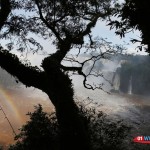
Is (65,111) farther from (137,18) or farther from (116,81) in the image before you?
(116,81)

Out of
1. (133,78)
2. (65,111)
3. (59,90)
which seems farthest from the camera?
(133,78)

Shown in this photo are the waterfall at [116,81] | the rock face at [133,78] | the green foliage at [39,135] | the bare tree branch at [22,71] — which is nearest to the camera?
the bare tree branch at [22,71]

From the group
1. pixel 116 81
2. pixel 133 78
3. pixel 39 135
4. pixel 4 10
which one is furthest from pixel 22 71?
pixel 116 81

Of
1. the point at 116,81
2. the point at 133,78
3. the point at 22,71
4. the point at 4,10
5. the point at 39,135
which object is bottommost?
the point at 39,135

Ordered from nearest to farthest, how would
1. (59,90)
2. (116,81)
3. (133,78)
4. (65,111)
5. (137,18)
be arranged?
(137,18) < (65,111) < (59,90) < (133,78) < (116,81)

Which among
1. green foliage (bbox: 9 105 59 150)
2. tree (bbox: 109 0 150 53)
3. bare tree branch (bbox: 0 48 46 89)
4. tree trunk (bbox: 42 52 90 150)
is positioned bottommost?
green foliage (bbox: 9 105 59 150)

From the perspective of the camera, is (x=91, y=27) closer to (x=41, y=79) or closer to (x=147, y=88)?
(x=41, y=79)

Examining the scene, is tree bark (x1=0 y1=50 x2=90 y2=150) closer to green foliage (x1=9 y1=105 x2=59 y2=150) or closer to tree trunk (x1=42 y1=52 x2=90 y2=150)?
tree trunk (x1=42 y1=52 x2=90 y2=150)

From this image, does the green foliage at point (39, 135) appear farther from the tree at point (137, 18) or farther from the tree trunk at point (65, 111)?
the tree at point (137, 18)

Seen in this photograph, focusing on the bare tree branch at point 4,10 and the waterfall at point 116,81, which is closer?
the bare tree branch at point 4,10

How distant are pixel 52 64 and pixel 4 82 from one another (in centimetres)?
7632

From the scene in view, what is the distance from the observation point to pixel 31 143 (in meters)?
12.0

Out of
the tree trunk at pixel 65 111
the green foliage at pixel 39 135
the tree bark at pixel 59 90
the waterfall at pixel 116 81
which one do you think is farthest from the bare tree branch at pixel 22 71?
the waterfall at pixel 116 81

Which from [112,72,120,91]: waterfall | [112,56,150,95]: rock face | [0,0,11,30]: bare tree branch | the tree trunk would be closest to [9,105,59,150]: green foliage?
the tree trunk
